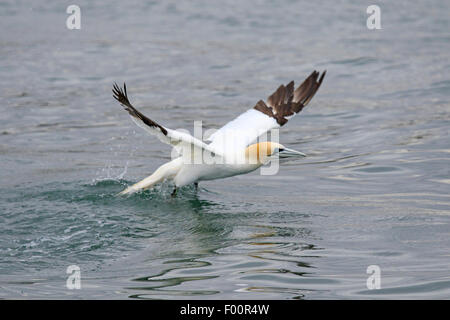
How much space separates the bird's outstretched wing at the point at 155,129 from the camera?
7.51m

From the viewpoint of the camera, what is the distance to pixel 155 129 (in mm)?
7719

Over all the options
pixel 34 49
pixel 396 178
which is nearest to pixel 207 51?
pixel 34 49

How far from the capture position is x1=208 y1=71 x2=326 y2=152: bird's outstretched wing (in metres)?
10.0

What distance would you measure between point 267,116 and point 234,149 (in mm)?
1269

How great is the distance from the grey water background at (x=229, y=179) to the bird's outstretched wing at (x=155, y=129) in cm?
92

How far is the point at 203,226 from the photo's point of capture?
8.52 meters

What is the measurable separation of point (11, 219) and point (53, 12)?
14870mm
